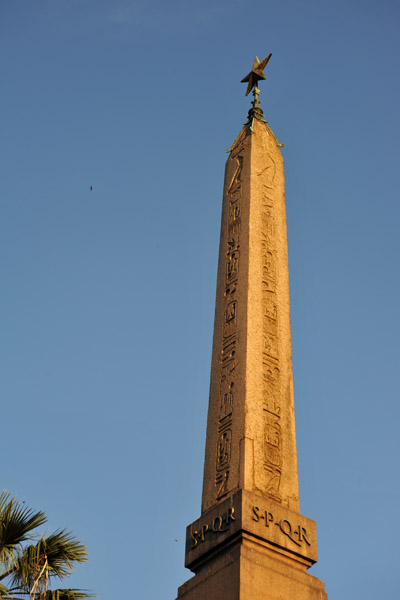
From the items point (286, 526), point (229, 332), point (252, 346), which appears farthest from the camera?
point (229, 332)

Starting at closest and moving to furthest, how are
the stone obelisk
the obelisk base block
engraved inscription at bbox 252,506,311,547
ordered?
the obelisk base block
the stone obelisk
engraved inscription at bbox 252,506,311,547

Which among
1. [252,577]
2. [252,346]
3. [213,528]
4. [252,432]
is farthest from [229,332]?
[252,577]

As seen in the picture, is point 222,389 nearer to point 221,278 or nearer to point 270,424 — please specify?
point 270,424

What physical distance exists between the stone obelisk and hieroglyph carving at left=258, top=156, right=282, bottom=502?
0.01m

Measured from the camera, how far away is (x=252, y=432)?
9344 millimetres

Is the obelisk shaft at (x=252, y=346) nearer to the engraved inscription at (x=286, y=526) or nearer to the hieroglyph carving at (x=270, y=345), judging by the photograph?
the hieroglyph carving at (x=270, y=345)

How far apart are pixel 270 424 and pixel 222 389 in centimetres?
62

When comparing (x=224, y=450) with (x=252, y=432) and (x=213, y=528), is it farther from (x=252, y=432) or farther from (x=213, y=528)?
(x=213, y=528)

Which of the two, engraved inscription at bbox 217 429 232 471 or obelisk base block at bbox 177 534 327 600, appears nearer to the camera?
obelisk base block at bbox 177 534 327 600

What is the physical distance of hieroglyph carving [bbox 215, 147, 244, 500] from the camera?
9391 millimetres

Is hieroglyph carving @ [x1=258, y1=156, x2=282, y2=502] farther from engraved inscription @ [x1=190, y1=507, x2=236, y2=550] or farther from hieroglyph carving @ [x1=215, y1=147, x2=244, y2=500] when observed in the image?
engraved inscription @ [x1=190, y1=507, x2=236, y2=550]

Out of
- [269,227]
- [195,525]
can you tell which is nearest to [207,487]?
[195,525]

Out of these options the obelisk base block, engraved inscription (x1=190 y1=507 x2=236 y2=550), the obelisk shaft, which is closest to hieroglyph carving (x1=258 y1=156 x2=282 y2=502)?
the obelisk shaft

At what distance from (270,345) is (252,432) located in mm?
1165
